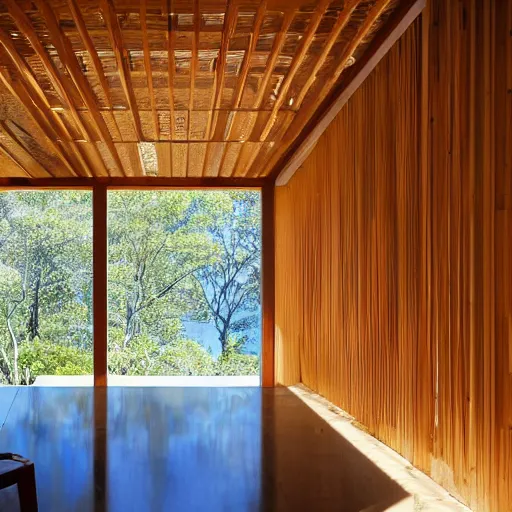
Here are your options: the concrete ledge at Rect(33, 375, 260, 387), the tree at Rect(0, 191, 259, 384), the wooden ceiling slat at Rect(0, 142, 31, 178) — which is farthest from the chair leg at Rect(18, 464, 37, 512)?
the tree at Rect(0, 191, 259, 384)

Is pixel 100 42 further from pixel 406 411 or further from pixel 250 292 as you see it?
pixel 250 292

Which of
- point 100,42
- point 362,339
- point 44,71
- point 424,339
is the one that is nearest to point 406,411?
point 424,339

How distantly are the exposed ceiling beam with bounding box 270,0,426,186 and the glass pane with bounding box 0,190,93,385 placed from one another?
598 cm

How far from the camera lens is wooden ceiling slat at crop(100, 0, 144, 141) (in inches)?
110

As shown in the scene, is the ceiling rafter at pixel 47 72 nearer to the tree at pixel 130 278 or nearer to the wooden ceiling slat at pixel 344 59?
the wooden ceiling slat at pixel 344 59

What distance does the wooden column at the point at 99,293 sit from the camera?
6.80 meters

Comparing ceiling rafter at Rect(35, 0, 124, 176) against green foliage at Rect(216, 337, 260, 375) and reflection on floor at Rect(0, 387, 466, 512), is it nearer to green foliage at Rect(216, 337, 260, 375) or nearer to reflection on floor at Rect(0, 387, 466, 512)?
reflection on floor at Rect(0, 387, 466, 512)

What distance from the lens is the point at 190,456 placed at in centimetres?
388

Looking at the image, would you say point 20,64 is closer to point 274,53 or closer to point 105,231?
point 274,53

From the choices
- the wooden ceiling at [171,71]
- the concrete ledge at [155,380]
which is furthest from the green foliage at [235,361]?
the wooden ceiling at [171,71]

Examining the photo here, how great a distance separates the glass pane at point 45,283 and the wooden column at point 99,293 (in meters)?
4.88

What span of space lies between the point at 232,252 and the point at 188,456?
26.8 ft

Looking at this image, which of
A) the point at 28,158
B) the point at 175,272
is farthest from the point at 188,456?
the point at 175,272

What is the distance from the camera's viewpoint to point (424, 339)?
10.1 feet
